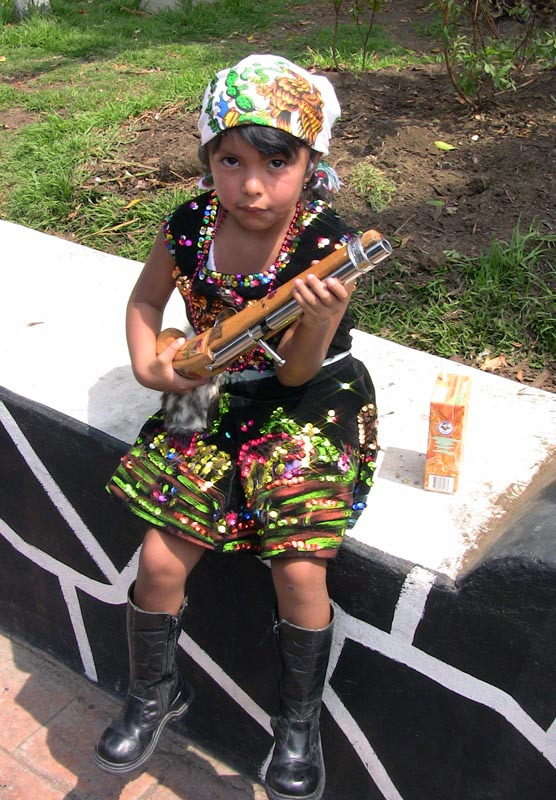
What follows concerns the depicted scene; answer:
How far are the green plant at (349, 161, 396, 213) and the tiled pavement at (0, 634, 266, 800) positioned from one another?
207cm

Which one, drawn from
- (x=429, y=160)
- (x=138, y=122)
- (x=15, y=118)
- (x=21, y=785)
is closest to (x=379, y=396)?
(x=21, y=785)

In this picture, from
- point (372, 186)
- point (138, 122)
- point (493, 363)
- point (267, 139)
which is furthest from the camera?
point (138, 122)

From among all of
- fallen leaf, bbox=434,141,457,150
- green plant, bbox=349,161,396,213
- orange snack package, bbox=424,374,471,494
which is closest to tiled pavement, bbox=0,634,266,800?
orange snack package, bbox=424,374,471,494

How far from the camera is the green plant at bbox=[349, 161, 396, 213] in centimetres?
335

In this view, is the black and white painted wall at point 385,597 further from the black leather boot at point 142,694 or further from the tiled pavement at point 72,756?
the black leather boot at point 142,694

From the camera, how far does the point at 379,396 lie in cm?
221

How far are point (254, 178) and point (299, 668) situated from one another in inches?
38.7

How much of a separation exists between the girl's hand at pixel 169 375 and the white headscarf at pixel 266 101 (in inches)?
17.3

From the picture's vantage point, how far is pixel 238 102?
5.38 ft

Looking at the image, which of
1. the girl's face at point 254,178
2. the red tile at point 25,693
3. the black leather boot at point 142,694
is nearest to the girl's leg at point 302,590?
the black leather boot at point 142,694

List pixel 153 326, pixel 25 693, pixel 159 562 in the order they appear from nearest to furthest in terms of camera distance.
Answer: pixel 159 562 < pixel 153 326 < pixel 25 693

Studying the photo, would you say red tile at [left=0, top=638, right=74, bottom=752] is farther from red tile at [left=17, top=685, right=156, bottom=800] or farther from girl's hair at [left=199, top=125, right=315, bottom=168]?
girl's hair at [left=199, top=125, right=315, bottom=168]

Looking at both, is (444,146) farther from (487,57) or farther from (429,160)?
(487,57)

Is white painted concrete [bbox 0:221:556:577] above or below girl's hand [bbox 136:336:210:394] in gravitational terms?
below
